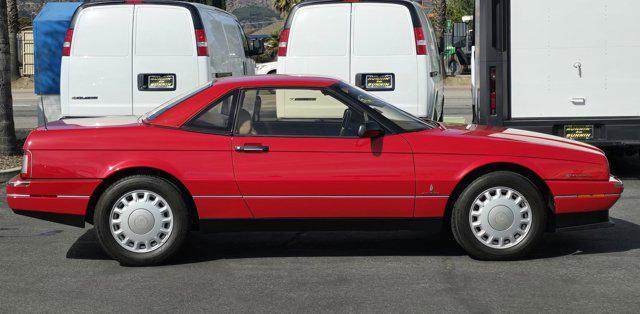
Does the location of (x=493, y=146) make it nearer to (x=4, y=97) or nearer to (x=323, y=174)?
(x=323, y=174)

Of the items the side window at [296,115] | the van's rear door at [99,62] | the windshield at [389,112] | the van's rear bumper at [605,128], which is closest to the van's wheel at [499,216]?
the windshield at [389,112]

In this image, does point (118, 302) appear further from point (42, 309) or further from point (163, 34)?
point (163, 34)

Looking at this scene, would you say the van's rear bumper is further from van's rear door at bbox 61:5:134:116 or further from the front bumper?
van's rear door at bbox 61:5:134:116

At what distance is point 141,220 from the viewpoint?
6887 mm

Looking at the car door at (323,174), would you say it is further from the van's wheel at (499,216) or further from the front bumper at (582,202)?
the front bumper at (582,202)

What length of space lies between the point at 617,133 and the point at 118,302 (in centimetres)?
656

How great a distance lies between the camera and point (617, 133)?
10.6 meters

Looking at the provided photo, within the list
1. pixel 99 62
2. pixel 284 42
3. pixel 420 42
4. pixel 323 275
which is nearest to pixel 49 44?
pixel 99 62

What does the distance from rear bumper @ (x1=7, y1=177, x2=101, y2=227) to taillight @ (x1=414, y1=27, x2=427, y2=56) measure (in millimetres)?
4993

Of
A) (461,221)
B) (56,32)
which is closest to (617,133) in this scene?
(461,221)

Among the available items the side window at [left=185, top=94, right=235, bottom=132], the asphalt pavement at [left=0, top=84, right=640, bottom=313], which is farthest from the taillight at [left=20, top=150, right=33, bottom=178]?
the side window at [left=185, top=94, right=235, bottom=132]

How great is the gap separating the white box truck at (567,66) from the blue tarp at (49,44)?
19.1 ft

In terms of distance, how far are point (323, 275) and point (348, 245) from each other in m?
1.07

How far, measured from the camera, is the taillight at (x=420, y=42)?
428 inches
